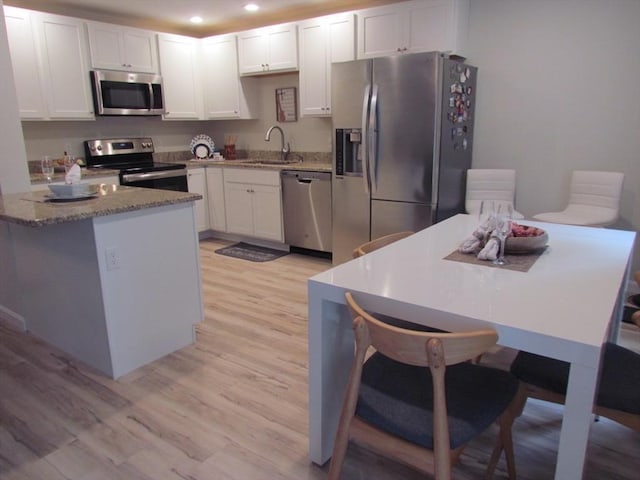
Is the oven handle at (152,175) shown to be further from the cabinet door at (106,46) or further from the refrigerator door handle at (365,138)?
the refrigerator door handle at (365,138)

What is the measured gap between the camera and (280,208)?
4684 mm

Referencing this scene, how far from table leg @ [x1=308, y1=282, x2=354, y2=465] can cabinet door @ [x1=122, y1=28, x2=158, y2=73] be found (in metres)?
4.11

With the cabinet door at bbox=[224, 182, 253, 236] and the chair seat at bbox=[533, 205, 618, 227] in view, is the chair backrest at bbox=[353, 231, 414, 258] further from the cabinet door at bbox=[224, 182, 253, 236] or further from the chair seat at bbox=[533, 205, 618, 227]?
the cabinet door at bbox=[224, 182, 253, 236]

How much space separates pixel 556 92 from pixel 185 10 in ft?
11.6

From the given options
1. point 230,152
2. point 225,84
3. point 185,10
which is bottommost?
point 230,152

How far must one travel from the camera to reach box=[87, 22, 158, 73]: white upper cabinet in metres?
4.36

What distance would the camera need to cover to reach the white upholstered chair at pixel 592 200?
3.40m

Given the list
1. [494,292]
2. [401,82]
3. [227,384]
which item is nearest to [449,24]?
[401,82]

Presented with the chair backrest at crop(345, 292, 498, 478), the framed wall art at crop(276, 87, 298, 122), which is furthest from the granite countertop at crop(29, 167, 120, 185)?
the chair backrest at crop(345, 292, 498, 478)

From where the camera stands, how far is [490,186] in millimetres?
3893

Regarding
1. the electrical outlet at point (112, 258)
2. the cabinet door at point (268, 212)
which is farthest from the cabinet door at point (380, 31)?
the electrical outlet at point (112, 258)

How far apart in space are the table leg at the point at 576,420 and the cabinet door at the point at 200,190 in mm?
4397

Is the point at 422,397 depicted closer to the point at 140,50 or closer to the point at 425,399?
the point at 425,399

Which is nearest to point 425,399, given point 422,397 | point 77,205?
point 422,397
